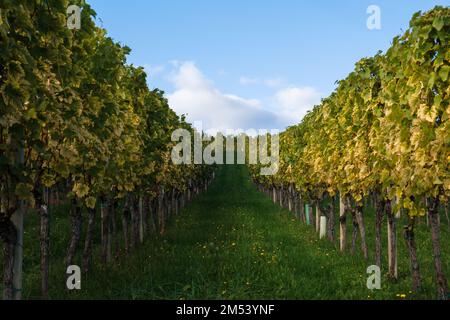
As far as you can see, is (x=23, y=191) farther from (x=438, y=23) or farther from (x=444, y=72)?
(x=438, y=23)

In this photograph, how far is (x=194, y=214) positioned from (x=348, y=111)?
17835mm

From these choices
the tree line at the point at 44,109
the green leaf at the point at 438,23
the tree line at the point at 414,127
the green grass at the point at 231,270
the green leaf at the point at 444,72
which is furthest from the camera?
the green grass at the point at 231,270

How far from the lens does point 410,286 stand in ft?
36.9

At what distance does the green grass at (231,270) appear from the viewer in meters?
9.88

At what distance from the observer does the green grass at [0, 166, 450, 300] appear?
988 cm

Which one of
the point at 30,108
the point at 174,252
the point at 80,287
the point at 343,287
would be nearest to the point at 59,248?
the point at 174,252

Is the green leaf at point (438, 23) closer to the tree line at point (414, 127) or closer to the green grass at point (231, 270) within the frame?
the tree line at point (414, 127)

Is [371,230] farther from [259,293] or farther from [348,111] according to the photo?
[259,293]

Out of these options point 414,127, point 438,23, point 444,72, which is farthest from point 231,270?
point 438,23

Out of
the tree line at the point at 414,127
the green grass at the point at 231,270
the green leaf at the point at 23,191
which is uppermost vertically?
the tree line at the point at 414,127

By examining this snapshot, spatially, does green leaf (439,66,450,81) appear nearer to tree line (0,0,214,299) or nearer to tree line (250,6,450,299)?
tree line (250,6,450,299)

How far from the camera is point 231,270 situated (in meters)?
11.8

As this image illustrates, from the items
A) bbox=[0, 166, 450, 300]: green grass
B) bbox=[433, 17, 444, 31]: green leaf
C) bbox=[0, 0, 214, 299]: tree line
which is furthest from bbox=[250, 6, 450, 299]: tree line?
bbox=[0, 0, 214, 299]: tree line

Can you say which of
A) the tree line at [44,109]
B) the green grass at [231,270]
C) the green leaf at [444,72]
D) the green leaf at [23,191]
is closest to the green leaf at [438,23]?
the green leaf at [444,72]
